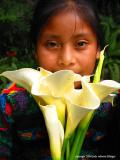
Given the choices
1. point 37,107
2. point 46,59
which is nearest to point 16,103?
point 37,107

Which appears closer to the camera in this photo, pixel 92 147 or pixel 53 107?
pixel 53 107

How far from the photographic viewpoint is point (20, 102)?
4.20 ft

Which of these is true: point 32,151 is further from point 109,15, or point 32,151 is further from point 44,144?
point 109,15

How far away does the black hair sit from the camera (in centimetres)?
126

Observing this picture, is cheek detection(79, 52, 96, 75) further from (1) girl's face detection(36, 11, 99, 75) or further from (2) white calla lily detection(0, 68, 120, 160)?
(2) white calla lily detection(0, 68, 120, 160)

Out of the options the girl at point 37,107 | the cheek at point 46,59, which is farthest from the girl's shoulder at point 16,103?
the cheek at point 46,59

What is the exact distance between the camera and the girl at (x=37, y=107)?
120cm

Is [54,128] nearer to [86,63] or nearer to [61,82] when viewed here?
[61,82]

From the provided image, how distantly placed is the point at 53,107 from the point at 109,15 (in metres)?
2.15

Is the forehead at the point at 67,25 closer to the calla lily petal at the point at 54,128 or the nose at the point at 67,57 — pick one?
the nose at the point at 67,57

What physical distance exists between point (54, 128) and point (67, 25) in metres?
0.41

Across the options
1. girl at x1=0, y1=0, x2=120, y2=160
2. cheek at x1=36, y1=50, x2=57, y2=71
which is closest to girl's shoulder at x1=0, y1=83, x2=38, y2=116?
girl at x1=0, y1=0, x2=120, y2=160

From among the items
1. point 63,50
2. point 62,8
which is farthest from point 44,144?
point 62,8

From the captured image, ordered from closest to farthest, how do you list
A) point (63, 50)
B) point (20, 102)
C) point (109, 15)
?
1. point (63, 50)
2. point (20, 102)
3. point (109, 15)
